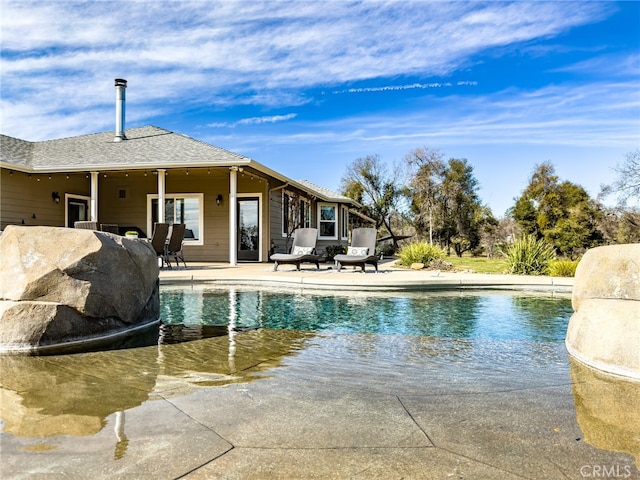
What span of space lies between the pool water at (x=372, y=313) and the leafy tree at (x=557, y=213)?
13888mm

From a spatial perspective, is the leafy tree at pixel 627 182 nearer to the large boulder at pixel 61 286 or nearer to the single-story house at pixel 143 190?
the single-story house at pixel 143 190

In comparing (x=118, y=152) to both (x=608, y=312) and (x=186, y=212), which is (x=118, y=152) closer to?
(x=186, y=212)

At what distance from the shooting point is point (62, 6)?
10.5 meters

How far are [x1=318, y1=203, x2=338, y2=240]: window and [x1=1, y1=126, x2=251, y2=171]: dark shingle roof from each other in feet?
25.1

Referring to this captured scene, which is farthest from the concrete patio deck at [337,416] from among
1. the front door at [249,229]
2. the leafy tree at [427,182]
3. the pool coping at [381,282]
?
the leafy tree at [427,182]

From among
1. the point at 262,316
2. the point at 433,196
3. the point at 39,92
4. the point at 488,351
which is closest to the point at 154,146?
the point at 39,92

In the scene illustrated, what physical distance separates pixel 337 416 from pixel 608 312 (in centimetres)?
223

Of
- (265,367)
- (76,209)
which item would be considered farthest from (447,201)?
(265,367)

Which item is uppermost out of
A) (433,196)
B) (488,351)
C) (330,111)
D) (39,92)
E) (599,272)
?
(330,111)

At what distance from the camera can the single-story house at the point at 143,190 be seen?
42.1ft

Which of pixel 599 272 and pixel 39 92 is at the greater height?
pixel 39 92

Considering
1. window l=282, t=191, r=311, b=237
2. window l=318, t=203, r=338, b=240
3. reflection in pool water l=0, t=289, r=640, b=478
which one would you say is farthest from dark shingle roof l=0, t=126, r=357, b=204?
reflection in pool water l=0, t=289, r=640, b=478

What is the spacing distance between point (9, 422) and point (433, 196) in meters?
23.8

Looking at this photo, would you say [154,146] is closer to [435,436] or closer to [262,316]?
[262,316]
